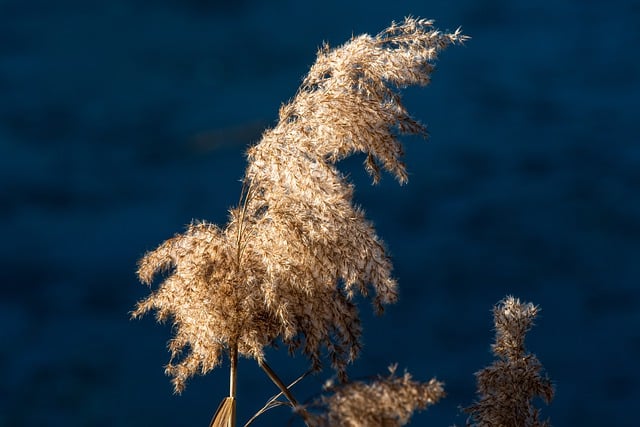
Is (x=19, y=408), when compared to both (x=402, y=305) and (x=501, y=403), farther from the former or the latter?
(x=501, y=403)

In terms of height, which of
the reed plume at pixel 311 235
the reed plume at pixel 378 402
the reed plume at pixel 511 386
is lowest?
the reed plume at pixel 378 402

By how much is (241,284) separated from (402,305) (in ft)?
29.3

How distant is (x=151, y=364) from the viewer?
11.3m

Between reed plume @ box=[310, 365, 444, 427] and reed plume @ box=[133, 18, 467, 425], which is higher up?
reed plume @ box=[133, 18, 467, 425]

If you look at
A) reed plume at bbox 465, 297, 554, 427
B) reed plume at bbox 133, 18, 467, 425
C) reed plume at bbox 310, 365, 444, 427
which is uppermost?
reed plume at bbox 133, 18, 467, 425

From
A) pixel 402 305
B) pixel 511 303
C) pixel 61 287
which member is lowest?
pixel 511 303

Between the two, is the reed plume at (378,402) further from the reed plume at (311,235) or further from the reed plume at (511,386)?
the reed plume at (511,386)

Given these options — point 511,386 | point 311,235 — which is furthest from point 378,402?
point 511,386

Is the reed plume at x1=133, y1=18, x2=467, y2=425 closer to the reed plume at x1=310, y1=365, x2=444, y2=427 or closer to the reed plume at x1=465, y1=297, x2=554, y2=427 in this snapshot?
the reed plume at x1=465, y1=297, x2=554, y2=427

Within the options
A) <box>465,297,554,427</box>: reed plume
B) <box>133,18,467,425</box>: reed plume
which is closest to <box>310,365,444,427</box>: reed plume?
<box>133,18,467,425</box>: reed plume

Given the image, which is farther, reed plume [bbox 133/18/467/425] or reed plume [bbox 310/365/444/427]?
reed plume [bbox 133/18/467/425]

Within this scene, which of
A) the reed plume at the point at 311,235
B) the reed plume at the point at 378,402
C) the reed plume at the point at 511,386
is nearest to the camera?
the reed plume at the point at 378,402

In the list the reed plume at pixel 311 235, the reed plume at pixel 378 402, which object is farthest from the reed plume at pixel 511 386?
the reed plume at pixel 378 402

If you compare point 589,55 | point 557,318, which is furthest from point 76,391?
point 589,55
